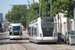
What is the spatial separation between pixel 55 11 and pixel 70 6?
2.83 m

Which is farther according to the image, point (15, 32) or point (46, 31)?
point (15, 32)

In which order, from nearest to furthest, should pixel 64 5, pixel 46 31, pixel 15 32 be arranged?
pixel 46 31, pixel 64 5, pixel 15 32

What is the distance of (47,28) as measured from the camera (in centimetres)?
2738

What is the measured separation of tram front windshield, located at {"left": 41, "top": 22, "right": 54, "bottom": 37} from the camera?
27.1m

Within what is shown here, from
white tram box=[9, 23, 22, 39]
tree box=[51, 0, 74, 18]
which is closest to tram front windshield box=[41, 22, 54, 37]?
tree box=[51, 0, 74, 18]

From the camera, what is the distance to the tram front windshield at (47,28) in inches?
1066

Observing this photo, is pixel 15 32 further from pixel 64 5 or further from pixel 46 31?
pixel 46 31

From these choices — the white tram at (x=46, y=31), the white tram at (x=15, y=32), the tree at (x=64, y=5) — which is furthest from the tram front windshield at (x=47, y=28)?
the white tram at (x=15, y=32)

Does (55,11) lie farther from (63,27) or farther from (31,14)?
(31,14)

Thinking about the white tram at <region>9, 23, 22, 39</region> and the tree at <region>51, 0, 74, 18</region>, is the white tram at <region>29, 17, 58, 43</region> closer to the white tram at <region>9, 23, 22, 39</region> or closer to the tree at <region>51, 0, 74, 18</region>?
the tree at <region>51, 0, 74, 18</region>

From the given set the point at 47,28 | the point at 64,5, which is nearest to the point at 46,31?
the point at 47,28

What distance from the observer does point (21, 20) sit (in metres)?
146

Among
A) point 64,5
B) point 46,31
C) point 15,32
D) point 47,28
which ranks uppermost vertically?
point 64,5

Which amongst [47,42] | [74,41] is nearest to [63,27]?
[47,42]
